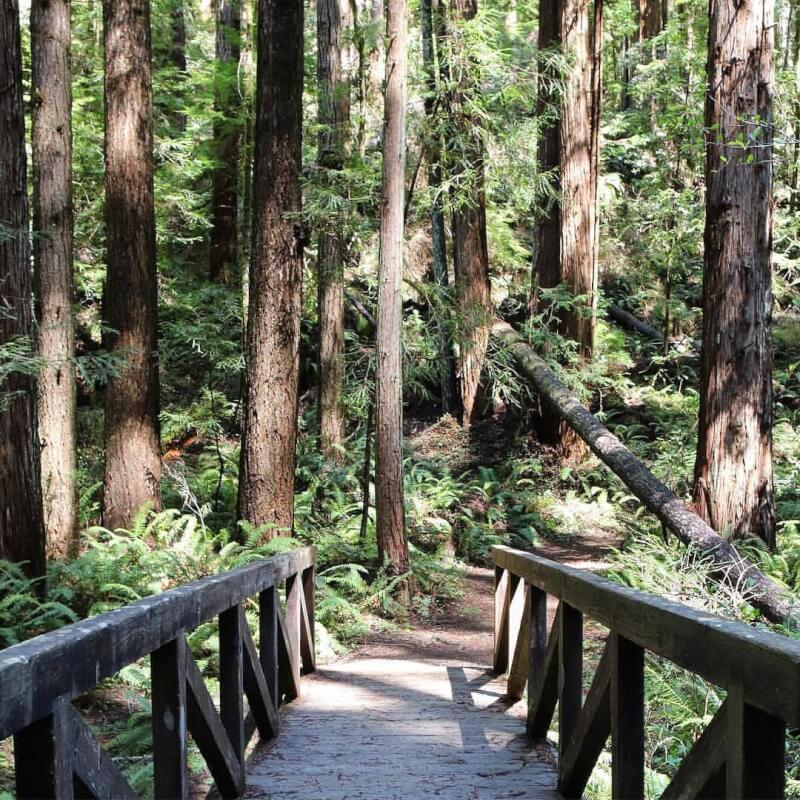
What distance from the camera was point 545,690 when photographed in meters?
4.61

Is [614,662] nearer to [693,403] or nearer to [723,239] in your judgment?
[723,239]

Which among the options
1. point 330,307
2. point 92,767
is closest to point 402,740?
point 92,767

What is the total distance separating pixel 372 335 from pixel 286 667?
47.9ft

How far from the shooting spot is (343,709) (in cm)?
583

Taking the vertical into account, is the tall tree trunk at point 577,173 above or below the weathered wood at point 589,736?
above

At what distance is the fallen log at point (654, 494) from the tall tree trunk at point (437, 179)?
63.7 inches

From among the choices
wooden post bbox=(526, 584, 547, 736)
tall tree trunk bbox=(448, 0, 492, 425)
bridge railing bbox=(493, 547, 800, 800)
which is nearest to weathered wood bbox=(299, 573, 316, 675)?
bridge railing bbox=(493, 547, 800, 800)

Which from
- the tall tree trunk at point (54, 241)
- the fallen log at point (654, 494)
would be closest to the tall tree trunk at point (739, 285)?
the fallen log at point (654, 494)

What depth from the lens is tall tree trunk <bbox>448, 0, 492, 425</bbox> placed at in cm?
1052

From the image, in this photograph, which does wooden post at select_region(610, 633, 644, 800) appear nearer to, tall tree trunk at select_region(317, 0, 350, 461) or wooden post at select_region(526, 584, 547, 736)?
wooden post at select_region(526, 584, 547, 736)

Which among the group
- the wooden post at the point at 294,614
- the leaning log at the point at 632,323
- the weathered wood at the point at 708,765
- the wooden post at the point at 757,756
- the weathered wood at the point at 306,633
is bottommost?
the weathered wood at the point at 306,633

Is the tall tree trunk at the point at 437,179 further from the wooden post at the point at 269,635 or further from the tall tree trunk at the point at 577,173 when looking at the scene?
the wooden post at the point at 269,635

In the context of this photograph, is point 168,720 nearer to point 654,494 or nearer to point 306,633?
point 306,633

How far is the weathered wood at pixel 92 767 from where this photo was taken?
7.10 ft
